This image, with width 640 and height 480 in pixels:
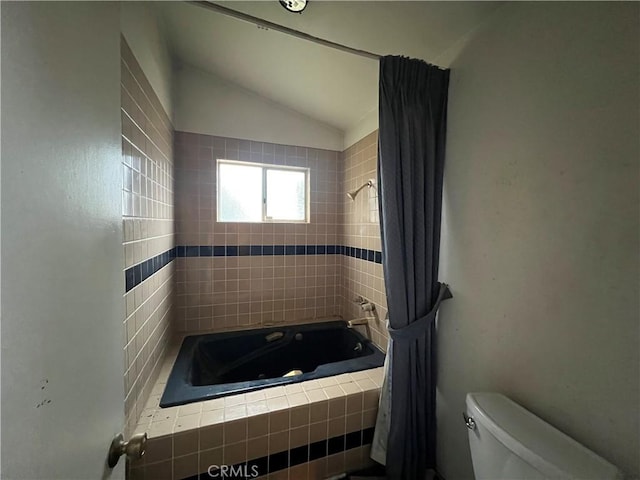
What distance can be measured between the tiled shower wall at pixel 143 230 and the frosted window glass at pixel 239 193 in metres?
0.47

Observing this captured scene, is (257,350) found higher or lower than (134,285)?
lower

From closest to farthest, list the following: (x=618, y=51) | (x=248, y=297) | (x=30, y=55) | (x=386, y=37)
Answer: (x=30, y=55) < (x=618, y=51) < (x=386, y=37) < (x=248, y=297)

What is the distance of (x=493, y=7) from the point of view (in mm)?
999

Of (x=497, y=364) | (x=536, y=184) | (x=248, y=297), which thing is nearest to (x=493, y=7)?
(x=536, y=184)

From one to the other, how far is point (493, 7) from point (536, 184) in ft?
2.57

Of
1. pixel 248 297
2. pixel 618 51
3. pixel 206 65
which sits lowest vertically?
pixel 248 297

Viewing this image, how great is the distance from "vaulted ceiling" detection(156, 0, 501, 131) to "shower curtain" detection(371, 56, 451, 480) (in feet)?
0.57

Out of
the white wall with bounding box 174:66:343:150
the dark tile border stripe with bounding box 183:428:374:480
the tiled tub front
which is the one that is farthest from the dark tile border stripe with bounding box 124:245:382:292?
the dark tile border stripe with bounding box 183:428:374:480

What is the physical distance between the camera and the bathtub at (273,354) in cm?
159

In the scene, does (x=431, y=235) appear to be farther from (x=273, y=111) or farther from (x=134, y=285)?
(x=273, y=111)

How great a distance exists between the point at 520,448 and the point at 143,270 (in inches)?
62.5

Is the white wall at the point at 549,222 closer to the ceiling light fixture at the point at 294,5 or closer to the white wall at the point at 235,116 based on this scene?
the ceiling light fixture at the point at 294,5

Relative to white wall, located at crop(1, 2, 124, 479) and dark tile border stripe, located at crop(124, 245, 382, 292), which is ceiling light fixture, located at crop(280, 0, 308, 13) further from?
dark tile border stripe, located at crop(124, 245, 382, 292)

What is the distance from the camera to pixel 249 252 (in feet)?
6.96
